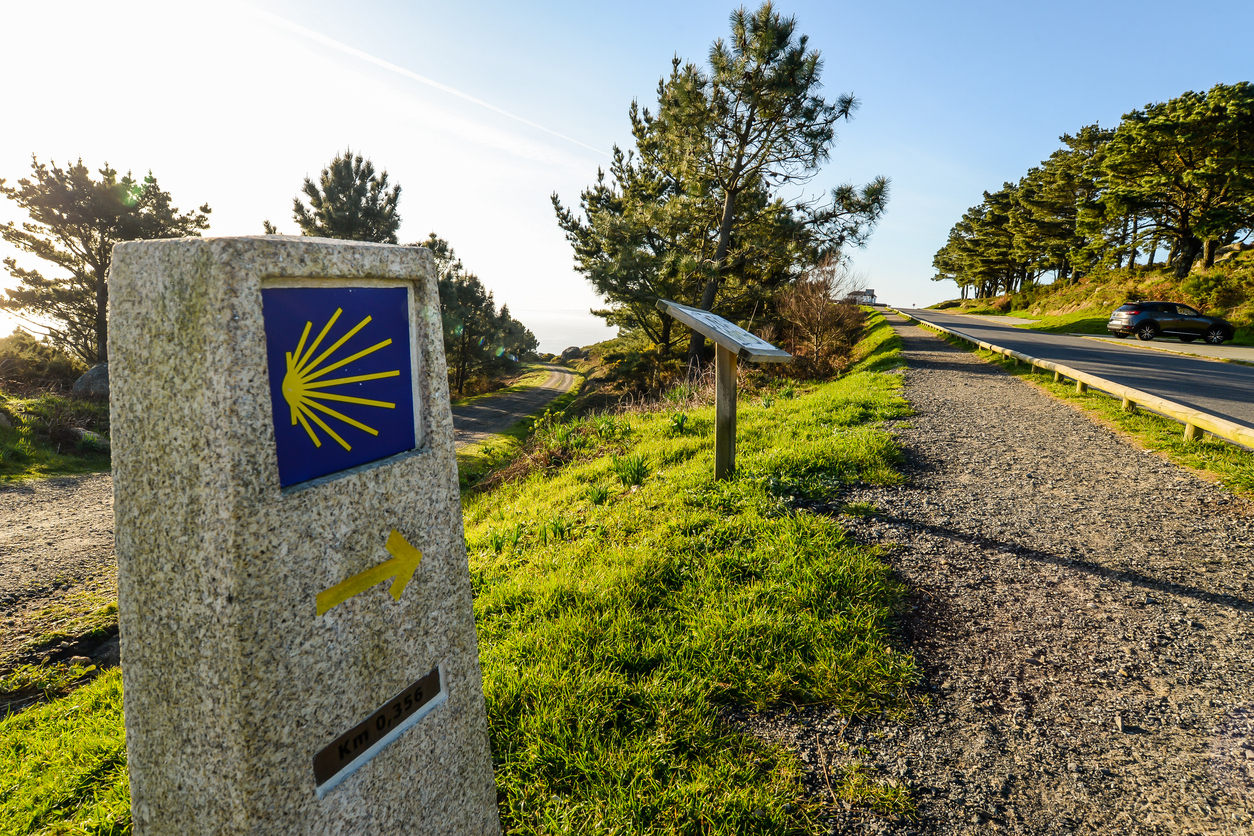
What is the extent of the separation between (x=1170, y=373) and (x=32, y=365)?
28.9 meters

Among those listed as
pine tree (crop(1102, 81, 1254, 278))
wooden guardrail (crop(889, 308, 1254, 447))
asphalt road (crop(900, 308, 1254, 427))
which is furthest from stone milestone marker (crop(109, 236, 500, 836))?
pine tree (crop(1102, 81, 1254, 278))

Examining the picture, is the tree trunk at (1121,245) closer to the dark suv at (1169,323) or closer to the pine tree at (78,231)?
the dark suv at (1169,323)

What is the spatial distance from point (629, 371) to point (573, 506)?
16554 mm

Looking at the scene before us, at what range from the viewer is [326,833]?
4.28 feet

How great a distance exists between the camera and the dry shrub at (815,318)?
14.7 meters

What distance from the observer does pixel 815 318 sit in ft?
50.1

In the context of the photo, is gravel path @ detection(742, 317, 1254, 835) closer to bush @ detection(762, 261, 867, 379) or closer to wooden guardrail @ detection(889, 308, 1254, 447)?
wooden guardrail @ detection(889, 308, 1254, 447)

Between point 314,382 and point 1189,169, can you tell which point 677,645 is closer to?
point 314,382

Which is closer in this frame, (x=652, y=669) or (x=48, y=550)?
(x=652, y=669)

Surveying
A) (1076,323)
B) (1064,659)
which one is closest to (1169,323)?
(1076,323)

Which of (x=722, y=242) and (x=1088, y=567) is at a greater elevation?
(x=722, y=242)

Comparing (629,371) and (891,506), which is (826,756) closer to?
(891,506)

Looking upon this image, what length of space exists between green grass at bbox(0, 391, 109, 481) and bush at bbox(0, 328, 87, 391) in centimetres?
188

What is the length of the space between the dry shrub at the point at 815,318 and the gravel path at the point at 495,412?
413 inches
